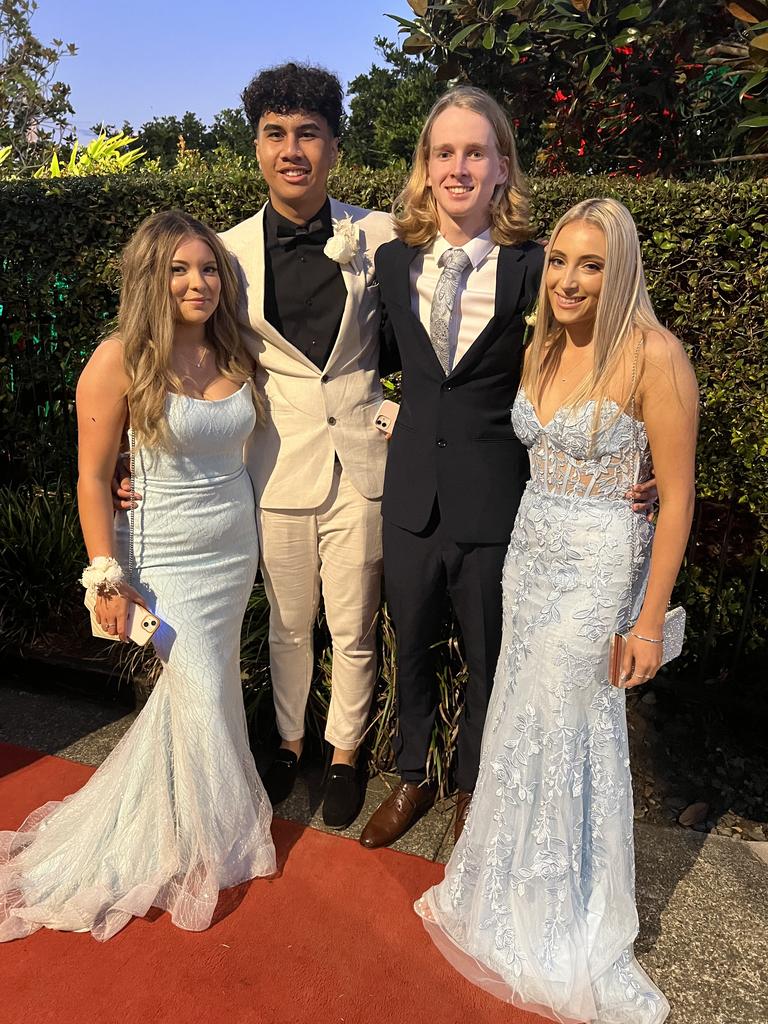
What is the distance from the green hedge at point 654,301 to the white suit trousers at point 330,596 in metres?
0.35

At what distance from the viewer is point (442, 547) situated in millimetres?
2611

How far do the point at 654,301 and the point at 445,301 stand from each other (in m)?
1.50

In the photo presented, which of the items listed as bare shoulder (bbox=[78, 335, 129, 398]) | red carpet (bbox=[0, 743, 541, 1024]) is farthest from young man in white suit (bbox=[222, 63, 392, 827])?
red carpet (bbox=[0, 743, 541, 1024])

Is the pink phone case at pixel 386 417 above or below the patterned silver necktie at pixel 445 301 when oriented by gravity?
below

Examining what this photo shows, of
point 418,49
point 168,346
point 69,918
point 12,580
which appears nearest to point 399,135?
point 418,49

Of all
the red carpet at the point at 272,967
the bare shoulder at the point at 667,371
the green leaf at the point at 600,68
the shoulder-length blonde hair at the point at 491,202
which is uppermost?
the green leaf at the point at 600,68

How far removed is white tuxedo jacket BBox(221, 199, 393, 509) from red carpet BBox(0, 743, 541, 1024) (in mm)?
1383

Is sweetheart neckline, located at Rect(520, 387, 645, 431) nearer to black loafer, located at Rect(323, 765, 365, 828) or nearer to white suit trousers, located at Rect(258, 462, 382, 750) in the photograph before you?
white suit trousers, located at Rect(258, 462, 382, 750)

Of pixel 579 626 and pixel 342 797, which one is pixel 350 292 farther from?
pixel 342 797

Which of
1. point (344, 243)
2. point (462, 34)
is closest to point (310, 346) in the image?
point (344, 243)

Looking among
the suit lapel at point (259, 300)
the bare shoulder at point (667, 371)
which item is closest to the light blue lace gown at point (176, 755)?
the suit lapel at point (259, 300)

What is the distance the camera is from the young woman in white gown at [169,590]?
2.33m

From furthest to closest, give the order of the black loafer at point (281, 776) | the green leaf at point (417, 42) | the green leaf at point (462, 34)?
the green leaf at point (417, 42) → the green leaf at point (462, 34) → the black loafer at point (281, 776)

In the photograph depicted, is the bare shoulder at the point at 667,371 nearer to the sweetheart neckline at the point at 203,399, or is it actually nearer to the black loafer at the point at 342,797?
the sweetheart neckline at the point at 203,399
